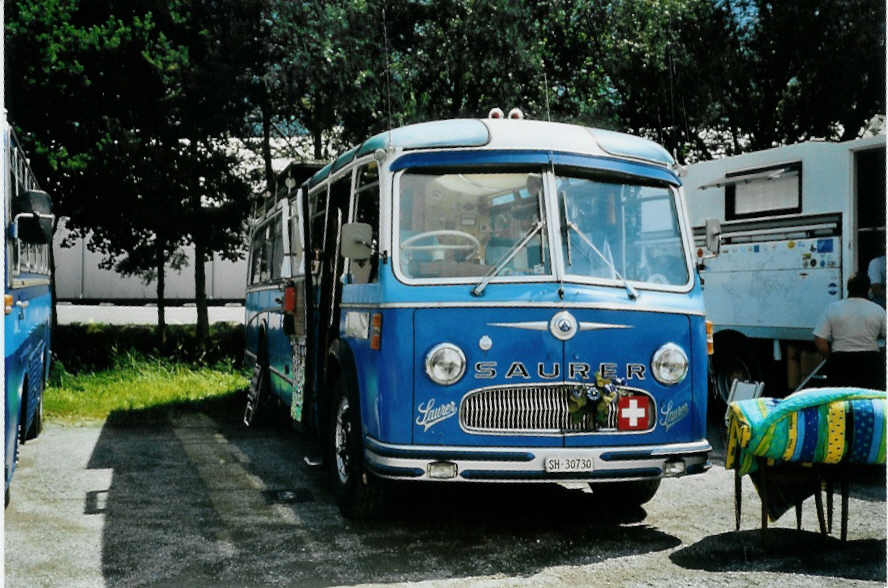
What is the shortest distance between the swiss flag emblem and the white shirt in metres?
3.23

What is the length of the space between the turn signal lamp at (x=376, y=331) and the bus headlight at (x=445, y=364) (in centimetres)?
37

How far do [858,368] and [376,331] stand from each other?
15.7 ft

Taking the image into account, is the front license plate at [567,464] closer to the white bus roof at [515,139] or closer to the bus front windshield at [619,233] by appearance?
the bus front windshield at [619,233]

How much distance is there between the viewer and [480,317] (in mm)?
6484

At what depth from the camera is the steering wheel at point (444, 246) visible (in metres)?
6.76

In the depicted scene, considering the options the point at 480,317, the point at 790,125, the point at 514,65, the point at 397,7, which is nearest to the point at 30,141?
the point at 397,7

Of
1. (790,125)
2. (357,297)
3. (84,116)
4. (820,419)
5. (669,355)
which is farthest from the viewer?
(790,125)

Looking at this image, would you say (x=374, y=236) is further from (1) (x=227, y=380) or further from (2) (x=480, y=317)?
(1) (x=227, y=380)

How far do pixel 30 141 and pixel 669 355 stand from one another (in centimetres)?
1301

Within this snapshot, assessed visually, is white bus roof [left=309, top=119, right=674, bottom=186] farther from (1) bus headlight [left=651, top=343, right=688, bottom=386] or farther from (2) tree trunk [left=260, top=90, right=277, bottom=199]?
(2) tree trunk [left=260, top=90, right=277, bottom=199]

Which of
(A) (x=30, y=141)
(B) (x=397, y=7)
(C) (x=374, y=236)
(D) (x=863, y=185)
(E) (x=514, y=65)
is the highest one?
(B) (x=397, y=7)

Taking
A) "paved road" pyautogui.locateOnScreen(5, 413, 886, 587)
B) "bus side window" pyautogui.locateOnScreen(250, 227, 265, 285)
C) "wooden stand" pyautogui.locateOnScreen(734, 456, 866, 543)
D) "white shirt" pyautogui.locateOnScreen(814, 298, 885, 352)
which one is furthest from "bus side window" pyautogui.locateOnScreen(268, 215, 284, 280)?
"wooden stand" pyautogui.locateOnScreen(734, 456, 866, 543)

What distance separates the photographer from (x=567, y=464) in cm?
639

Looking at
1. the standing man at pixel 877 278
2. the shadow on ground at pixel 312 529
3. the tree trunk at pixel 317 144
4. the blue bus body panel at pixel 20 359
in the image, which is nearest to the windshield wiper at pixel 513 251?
the shadow on ground at pixel 312 529
